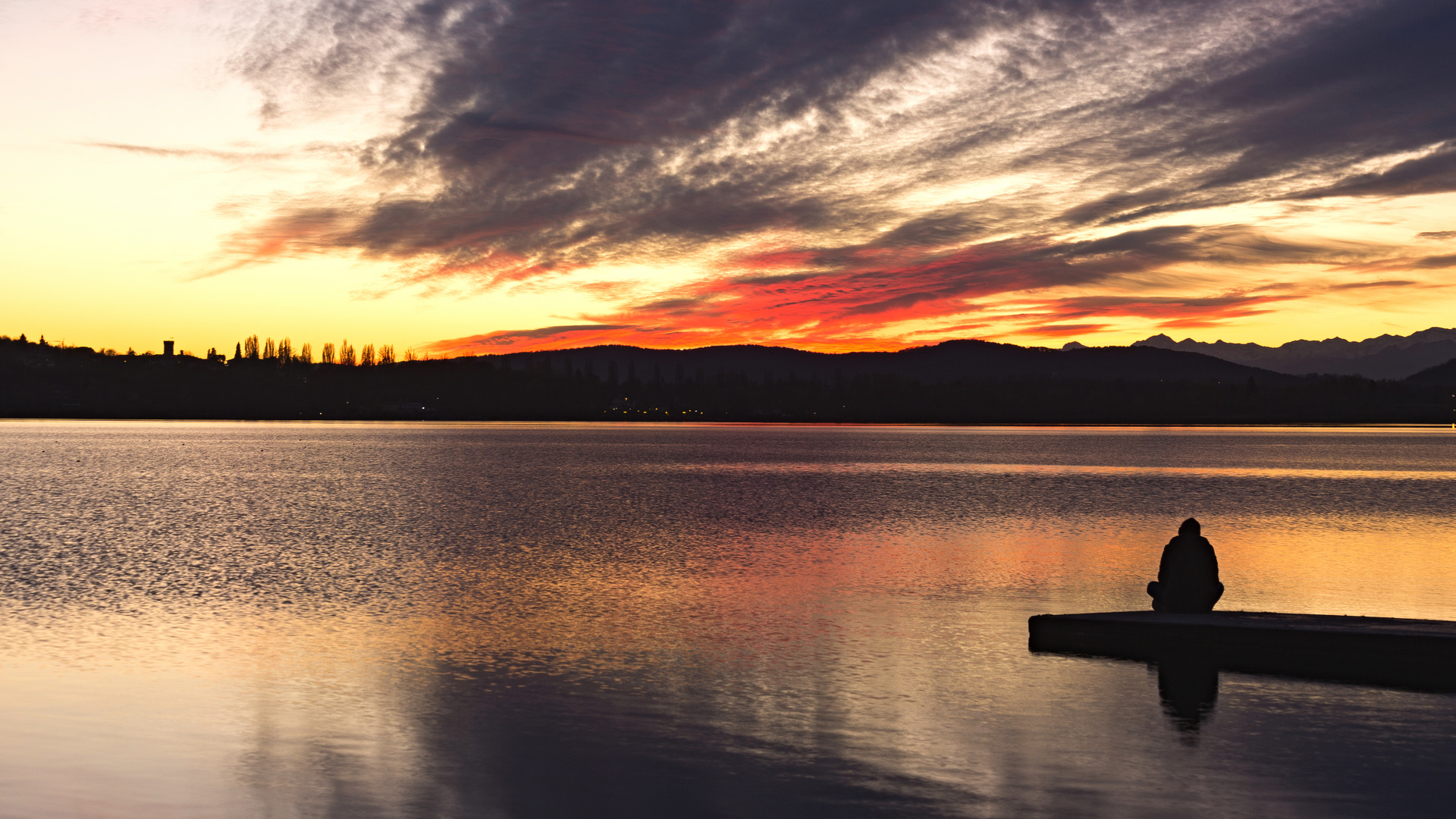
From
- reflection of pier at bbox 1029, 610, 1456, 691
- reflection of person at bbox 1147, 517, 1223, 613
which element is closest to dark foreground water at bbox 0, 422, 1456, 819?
reflection of pier at bbox 1029, 610, 1456, 691

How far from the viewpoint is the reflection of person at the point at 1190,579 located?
77.9 ft

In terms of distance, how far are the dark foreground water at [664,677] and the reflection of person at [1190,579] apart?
3563 millimetres

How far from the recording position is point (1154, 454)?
17412 cm

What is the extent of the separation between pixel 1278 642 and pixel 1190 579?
2.68 meters

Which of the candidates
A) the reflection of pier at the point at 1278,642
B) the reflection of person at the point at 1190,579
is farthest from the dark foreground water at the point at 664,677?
the reflection of person at the point at 1190,579

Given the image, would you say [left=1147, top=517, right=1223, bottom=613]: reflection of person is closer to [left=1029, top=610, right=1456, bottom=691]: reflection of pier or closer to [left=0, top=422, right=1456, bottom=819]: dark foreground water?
[left=1029, top=610, right=1456, bottom=691]: reflection of pier

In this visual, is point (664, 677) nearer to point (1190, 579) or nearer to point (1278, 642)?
point (1190, 579)

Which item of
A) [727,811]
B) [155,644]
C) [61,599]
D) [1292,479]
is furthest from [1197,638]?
[1292,479]

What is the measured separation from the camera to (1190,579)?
78.1 ft

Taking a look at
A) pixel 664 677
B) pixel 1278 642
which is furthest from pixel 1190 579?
pixel 664 677

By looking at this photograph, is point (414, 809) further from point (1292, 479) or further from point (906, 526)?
point (1292, 479)

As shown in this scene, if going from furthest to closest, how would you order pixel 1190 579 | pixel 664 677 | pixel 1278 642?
1. pixel 1190 579
2. pixel 1278 642
3. pixel 664 677

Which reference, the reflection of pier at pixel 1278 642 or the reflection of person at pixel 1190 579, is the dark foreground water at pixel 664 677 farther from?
the reflection of person at pixel 1190 579

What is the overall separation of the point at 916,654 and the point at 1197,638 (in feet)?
19.2
